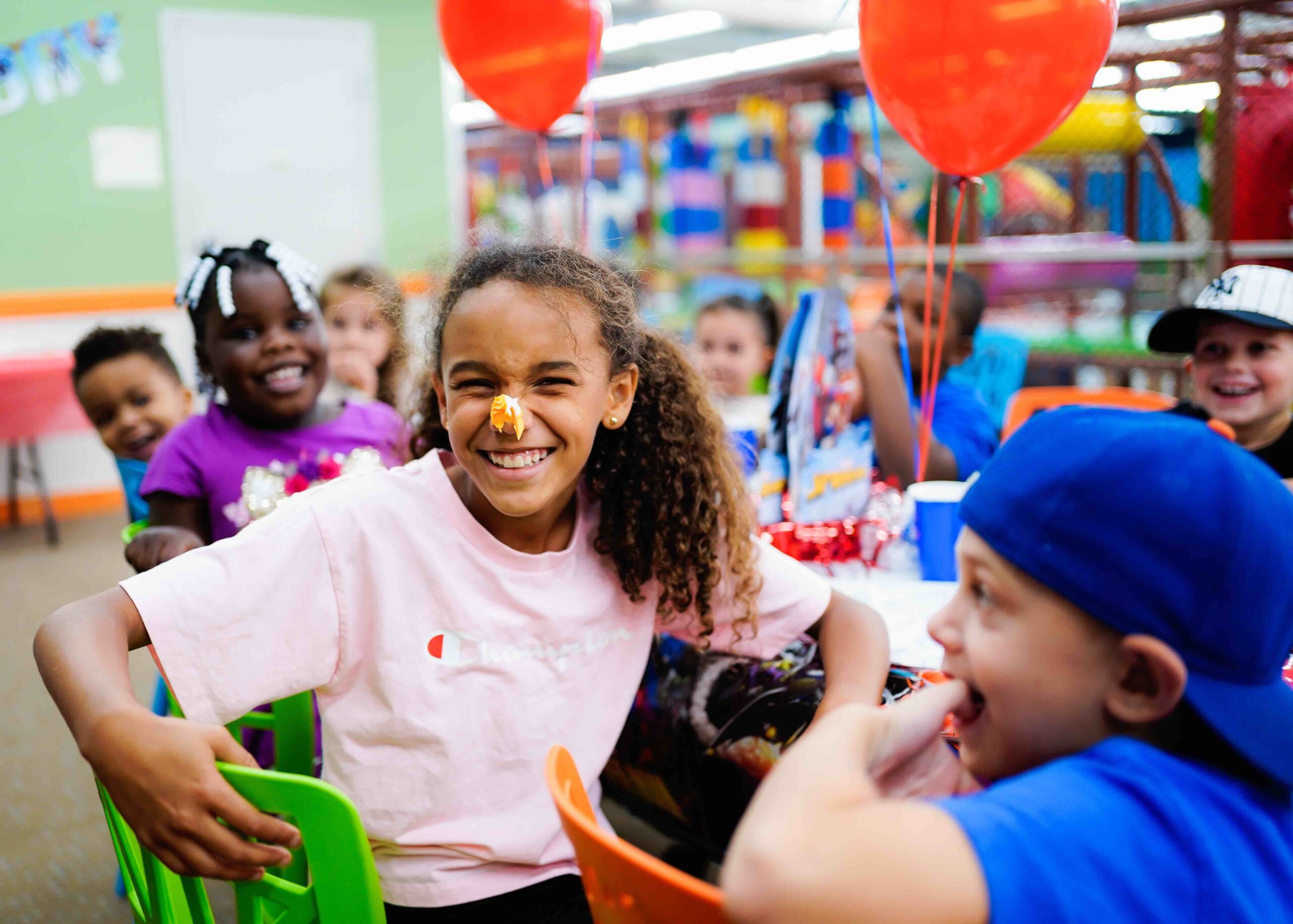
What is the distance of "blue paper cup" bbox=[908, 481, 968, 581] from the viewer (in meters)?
1.79

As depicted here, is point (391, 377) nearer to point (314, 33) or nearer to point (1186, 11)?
point (1186, 11)

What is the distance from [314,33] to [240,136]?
30.8 inches

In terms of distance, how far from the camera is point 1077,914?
26.4 inches

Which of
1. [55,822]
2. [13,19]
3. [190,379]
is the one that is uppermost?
[13,19]

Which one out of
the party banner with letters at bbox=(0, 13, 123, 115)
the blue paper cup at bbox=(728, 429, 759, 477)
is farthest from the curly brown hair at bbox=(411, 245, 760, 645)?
the party banner with letters at bbox=(0, 13, 123, 115)

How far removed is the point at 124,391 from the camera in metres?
2.69

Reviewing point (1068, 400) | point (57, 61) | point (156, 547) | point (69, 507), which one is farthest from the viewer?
point (69, 507)

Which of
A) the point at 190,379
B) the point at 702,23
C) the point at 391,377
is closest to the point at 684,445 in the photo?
the point at 391,377

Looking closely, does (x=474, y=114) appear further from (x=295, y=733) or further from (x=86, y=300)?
(x=295, y=733)

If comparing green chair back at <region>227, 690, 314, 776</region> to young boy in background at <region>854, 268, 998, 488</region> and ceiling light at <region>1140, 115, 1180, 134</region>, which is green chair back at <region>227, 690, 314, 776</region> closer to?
young boy in background at <region>854, 268, 998, 488</region>

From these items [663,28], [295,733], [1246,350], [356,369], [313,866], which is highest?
[663,28]

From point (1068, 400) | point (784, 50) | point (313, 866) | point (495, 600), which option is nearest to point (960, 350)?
point (1068, 400)

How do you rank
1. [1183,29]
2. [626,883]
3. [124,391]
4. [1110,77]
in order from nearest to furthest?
[626,883] → [124,391] → [1110,77] → [1183,29]

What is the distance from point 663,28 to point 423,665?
960 cm
